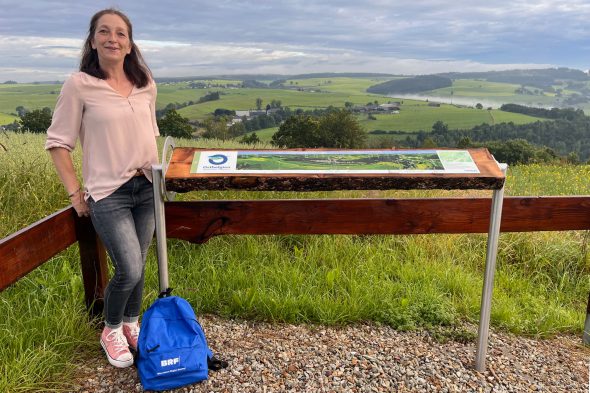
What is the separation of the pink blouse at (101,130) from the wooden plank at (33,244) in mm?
378

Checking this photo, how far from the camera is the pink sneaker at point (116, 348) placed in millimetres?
2730

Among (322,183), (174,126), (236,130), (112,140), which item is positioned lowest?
(236,130)

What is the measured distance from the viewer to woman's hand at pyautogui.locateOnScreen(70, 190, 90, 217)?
2.46 meters

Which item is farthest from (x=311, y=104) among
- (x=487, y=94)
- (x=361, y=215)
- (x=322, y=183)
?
(x=487, y=94)

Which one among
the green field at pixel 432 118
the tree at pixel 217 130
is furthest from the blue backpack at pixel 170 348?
the green field at pixel 432 118

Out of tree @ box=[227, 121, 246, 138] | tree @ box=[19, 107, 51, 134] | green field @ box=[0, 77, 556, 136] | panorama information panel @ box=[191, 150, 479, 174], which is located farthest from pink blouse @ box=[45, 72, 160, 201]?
green field @ box=[0, 77, 556, 136]

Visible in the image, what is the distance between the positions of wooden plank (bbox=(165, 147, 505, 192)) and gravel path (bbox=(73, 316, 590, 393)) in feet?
3.86

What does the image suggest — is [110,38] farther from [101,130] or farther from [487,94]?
[487,94]

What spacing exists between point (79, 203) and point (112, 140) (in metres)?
0.40

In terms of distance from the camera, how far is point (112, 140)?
2408 mm

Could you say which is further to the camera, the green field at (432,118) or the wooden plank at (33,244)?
the green field at (432,118)

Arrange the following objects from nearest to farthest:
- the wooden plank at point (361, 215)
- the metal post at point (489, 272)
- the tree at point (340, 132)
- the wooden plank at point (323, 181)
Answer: the wooden plank at point (323, 181)
the metal post at point (489, 272)
the wooden plank at point (361, 215)
the tree at point (340, 132)

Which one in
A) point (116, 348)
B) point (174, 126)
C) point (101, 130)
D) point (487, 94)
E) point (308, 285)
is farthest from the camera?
→ point (487, 94)

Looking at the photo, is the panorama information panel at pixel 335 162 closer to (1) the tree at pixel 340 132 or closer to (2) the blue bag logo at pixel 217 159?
(2) the blue bag logo at pixel 217 159
